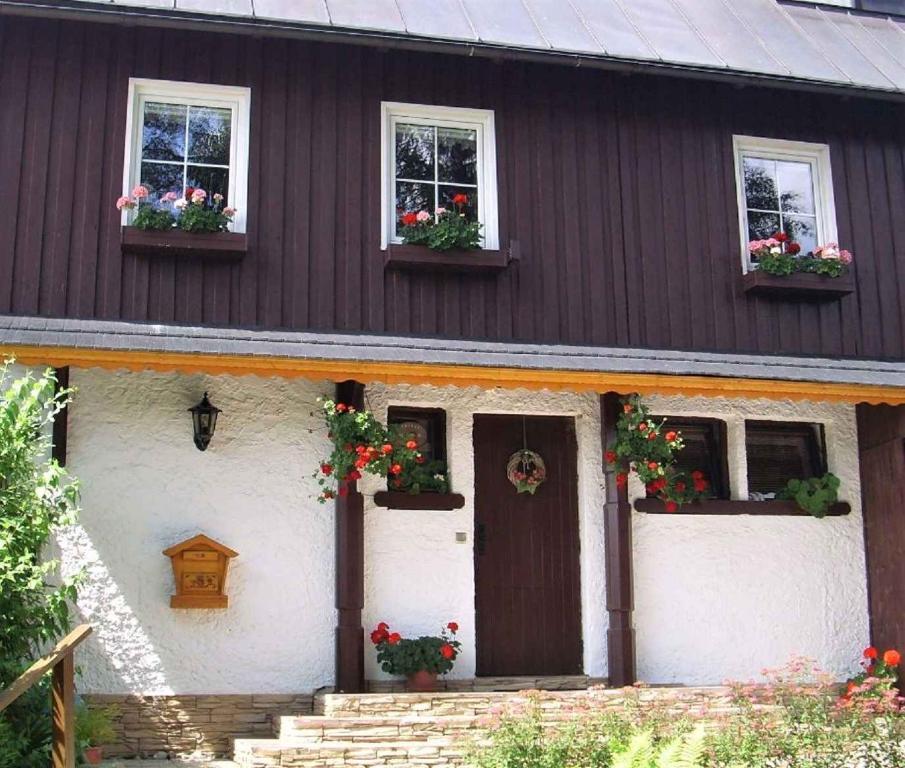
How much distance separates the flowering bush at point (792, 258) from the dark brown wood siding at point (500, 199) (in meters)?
0.25

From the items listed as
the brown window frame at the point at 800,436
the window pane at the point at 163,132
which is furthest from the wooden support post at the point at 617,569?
the window pane at the point at 163,132

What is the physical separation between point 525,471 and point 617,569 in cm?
108

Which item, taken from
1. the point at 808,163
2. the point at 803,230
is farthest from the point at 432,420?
the point at 808,163

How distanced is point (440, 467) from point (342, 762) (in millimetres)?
2793

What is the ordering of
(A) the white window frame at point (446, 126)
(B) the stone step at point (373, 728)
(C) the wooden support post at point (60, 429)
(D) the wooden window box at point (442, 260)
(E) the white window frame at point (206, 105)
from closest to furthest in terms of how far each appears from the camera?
(B) the stone step at point (373, 728)
(C) the wooden support post at point (60, 429)
(E) the white window frame at point (206, 105)
(D) the wooden window box at point (442, 260)
(A) the white window frame at point (446, 126)

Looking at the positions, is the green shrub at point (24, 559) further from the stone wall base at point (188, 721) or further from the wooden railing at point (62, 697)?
the stone wall base at point (188, 721)

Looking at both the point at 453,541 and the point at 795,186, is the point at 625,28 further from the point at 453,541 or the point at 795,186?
the point at 453,541

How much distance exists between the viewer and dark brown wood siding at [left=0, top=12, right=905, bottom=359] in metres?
9.32

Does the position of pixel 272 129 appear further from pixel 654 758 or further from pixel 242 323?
pixel 654 758

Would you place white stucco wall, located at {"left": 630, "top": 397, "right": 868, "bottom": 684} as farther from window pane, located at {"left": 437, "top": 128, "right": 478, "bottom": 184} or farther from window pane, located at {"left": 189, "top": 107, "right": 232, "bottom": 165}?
window pane, located at {"left": 189, "top": 107, "right": 232, "bottom": 165}

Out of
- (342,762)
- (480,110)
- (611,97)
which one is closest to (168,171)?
(480,110)

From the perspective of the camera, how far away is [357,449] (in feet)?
30.0

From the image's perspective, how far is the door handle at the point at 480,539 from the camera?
396 inches

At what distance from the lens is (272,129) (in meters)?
9.78
